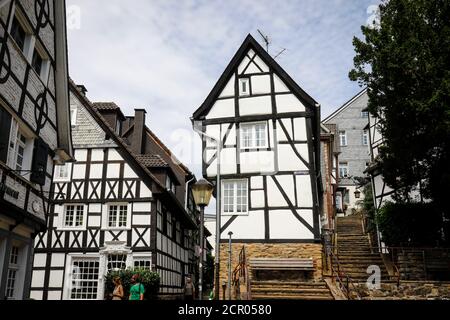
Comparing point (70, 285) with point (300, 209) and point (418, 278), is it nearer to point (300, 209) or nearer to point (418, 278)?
point (300, 209)

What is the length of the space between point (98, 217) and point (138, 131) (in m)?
7.39

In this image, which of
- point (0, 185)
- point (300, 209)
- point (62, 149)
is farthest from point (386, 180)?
point (0, 185)

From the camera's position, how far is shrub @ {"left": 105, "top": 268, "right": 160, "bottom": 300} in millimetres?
18719

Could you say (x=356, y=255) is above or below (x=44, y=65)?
below

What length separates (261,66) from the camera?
1995cm

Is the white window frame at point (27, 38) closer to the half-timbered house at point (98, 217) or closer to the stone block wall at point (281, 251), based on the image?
the half-timbered house at point (98, 217)

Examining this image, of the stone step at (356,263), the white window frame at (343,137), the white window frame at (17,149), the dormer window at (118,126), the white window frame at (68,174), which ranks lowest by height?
the stone step at (356,263)

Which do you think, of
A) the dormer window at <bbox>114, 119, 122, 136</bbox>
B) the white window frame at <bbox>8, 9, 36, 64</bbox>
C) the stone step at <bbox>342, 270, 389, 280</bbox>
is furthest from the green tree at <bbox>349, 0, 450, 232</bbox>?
the dormer window at <bbox>114, 119, 122, 136</bbox>

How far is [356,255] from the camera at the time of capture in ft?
62.6

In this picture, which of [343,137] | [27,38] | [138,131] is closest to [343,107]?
[343,137]

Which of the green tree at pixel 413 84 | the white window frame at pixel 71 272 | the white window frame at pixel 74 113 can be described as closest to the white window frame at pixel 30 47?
the white window frame at pixel 74 113

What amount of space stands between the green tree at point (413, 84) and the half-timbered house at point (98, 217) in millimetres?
11228

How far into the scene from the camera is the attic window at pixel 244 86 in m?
20.0

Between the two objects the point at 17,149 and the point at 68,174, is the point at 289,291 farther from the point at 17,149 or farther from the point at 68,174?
the point at 68,174
